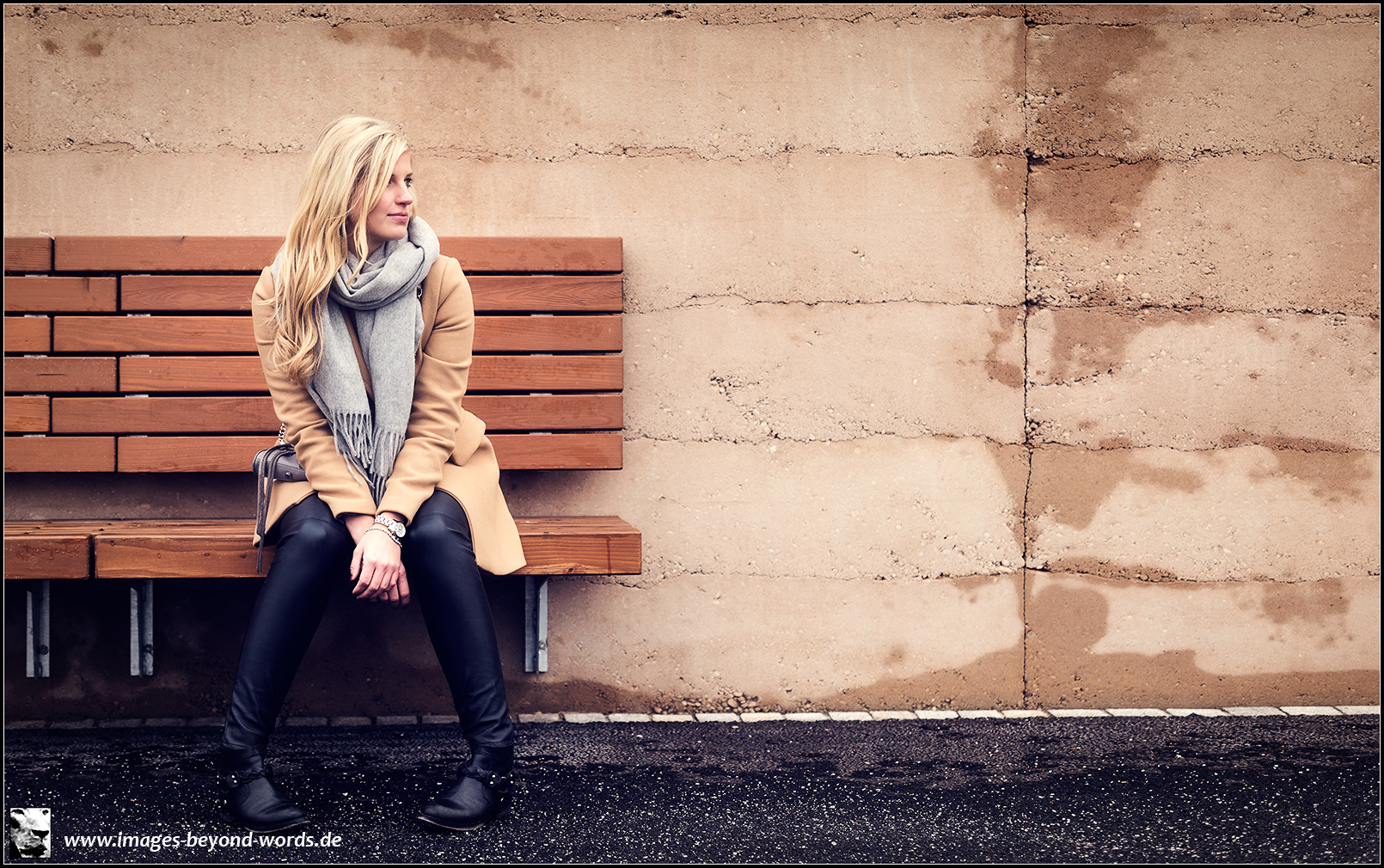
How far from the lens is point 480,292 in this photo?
3.50m

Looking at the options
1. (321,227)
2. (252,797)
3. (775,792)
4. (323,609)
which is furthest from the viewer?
(775,792)

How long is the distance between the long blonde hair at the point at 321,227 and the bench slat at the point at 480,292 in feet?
2.60

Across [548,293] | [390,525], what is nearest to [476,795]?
A: [390,525]

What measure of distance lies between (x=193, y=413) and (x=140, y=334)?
309 mm

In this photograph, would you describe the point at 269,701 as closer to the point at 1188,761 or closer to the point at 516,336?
the point at 516,336

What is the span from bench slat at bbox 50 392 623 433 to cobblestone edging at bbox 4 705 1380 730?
0.97m

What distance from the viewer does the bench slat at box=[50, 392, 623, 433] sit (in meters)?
3.43

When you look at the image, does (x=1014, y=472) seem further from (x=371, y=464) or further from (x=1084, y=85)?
(x=371, y=464)

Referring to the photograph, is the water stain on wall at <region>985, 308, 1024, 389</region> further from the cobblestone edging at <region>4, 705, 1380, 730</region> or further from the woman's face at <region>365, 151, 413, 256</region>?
the woman's face at <region>365, 151, 413, 256</region>

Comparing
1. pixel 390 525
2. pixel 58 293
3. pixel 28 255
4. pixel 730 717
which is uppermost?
pixel 28 255

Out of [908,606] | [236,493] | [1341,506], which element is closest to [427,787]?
[236,493]

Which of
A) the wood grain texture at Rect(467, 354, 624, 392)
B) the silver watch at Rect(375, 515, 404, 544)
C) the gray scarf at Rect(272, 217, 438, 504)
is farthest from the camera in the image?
the wood grain texture at Rect(467, 354, 624, 392)

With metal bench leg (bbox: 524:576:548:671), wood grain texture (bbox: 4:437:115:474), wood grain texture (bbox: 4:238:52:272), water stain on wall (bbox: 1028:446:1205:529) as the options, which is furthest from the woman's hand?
water stain on wall (bbox: 1028:446:1205:529)

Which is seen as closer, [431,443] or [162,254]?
[431,443]
